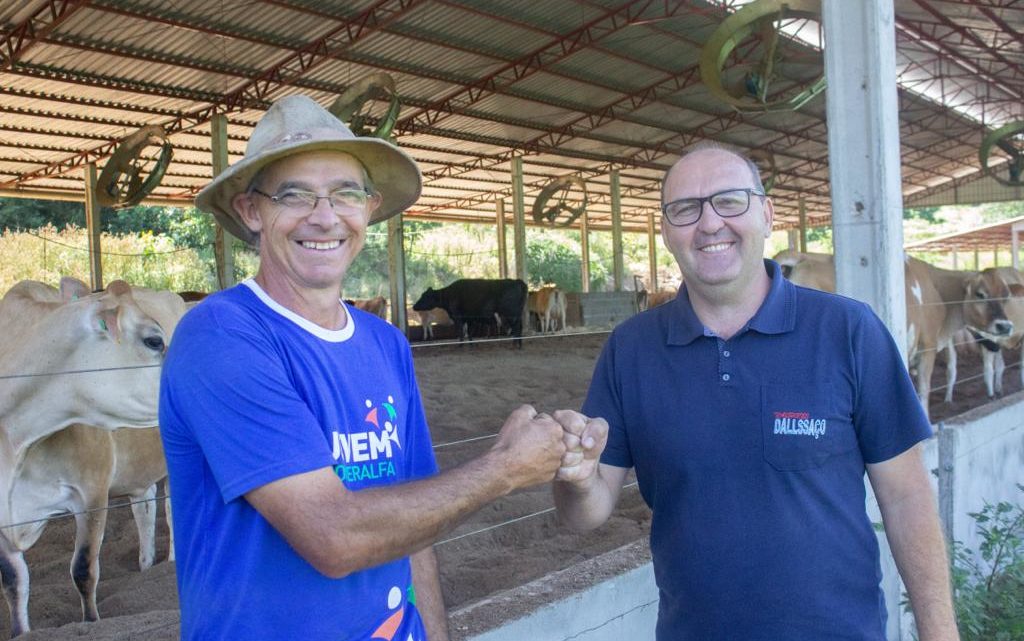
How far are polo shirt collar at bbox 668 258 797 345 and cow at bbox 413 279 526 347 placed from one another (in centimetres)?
1885

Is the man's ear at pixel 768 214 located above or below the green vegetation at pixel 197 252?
below

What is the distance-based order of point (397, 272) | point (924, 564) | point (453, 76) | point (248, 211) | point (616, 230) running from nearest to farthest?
1. point (248, 211)
2. point (924, 564)
3. point (453, 76)
4. point (397, 272)
5. point (616, 230)

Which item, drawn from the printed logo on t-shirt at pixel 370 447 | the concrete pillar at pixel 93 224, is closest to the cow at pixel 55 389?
the printed logo on t-shirt at pixel 370 447

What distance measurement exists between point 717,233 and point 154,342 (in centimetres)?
250

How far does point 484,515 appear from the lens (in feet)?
16.4

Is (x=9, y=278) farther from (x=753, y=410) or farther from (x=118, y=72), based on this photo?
(x=753, y=410)

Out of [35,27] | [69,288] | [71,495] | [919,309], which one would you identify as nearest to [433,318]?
[35,27]

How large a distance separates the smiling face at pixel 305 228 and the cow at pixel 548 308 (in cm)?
2156

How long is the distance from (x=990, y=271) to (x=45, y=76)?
44.8 feet

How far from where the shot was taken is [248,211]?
180 cm

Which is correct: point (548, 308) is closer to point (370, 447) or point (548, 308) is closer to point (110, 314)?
point (110, 314)

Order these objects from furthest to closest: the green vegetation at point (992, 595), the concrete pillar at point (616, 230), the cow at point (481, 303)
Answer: the concrete pillar at point (616, 230)
the cow at point (481, 303)
the green vegetation at point (992, 595)

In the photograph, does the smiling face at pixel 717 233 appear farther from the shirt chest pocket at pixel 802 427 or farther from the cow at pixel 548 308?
the cow at pixel 548 308

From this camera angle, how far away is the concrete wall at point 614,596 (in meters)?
2.71
